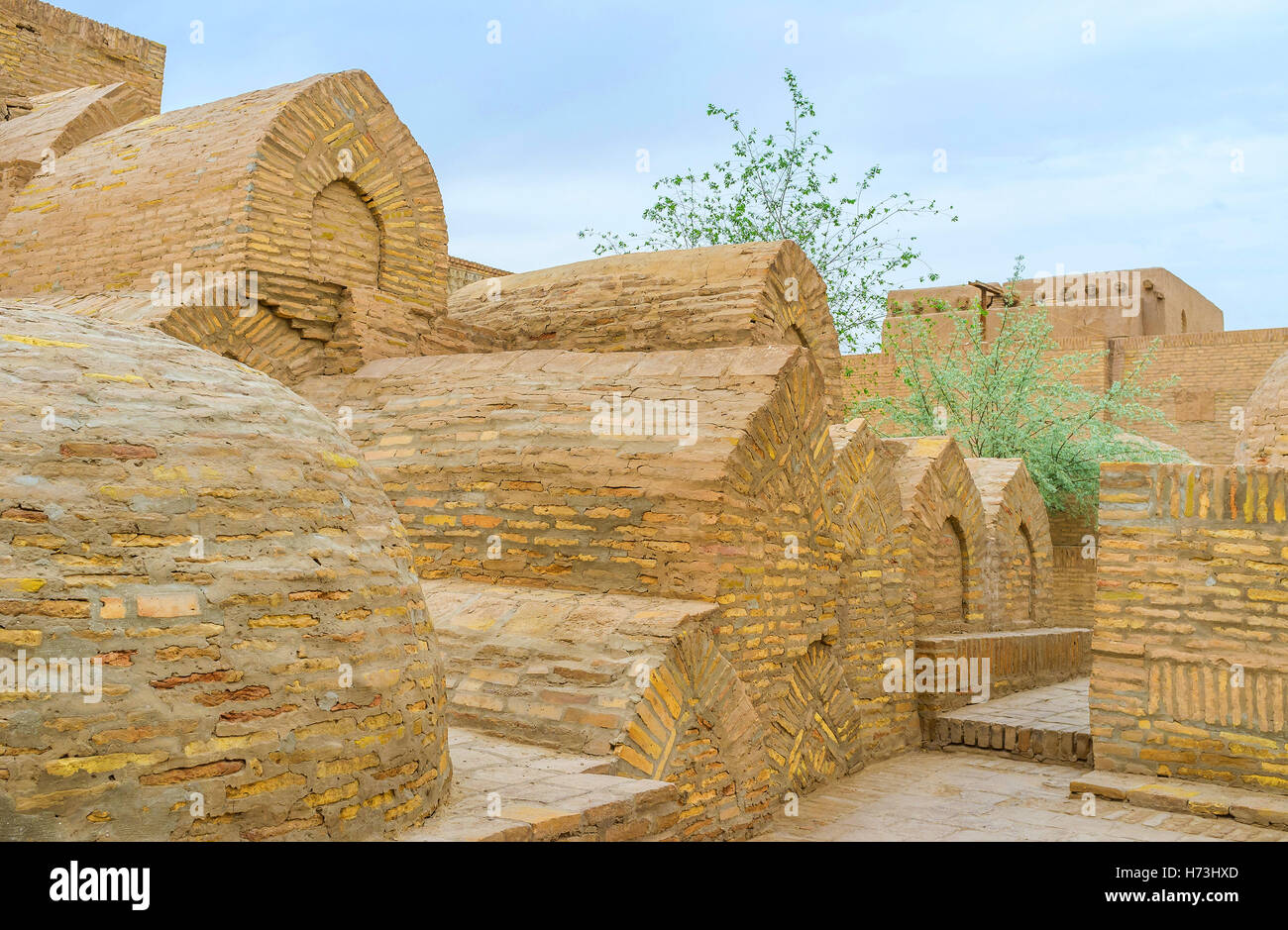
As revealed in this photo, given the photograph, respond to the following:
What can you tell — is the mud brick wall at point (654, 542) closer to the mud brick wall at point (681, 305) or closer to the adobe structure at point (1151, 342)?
the mud brick wall at point (681, 305)

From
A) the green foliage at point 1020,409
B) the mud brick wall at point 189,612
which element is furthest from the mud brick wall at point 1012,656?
the mud brick wall at point 189,612

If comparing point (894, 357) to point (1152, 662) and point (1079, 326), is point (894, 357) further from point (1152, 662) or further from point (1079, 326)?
point (1152, 662)

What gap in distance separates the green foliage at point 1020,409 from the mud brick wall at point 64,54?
33.6ft

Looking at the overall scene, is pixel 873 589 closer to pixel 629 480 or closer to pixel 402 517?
pixel 629 480

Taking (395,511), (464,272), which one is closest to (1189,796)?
(395,511)

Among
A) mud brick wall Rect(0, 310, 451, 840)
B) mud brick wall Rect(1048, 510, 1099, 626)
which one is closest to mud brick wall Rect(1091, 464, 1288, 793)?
mud brick wall Rect(0, 310, 451, 840)

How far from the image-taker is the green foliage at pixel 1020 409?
1642 cm

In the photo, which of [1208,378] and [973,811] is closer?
[973,811]

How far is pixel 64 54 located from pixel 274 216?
6152mm

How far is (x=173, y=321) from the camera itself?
811cm

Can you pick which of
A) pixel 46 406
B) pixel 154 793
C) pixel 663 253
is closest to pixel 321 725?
pixel 154 793

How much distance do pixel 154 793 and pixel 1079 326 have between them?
20888 mm

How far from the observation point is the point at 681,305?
8945mm

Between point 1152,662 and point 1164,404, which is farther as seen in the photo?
point 1164,404
